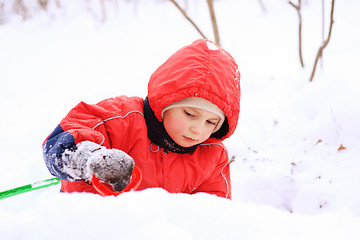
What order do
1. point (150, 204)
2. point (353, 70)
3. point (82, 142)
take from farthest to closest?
point (353, 70) < point (82, 142) < point (150, 204)

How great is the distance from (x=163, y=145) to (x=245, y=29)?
564 cm

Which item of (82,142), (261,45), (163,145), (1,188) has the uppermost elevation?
(82,142)

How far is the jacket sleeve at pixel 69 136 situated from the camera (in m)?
1.05

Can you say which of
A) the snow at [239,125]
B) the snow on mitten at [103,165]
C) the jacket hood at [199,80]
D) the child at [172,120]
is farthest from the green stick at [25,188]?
the jacket hood at [199,80]

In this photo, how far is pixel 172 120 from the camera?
1.37 m

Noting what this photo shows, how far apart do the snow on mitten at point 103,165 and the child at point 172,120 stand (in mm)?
112

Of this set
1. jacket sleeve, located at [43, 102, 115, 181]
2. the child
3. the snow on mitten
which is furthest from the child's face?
the snow on mitten

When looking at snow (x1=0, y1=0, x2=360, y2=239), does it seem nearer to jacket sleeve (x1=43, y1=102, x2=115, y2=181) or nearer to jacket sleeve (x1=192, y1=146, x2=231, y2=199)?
jacket sleeve (x1=43, y1=102, x2=115, y2=181)

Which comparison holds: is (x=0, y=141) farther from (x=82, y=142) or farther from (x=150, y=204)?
→ (x=150, y=204)

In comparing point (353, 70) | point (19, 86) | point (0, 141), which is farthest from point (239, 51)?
point (0, 141)

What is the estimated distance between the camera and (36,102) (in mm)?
3174

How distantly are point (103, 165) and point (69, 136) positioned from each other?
24cm

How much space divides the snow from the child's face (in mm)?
506

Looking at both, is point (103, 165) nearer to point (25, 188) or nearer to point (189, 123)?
point (189, 123)
